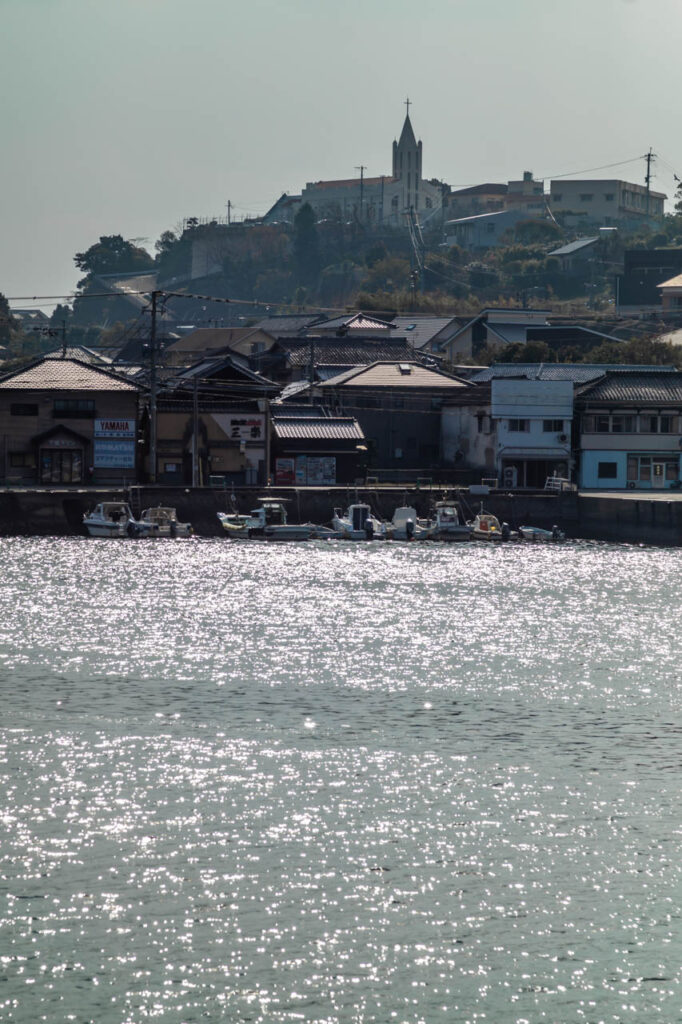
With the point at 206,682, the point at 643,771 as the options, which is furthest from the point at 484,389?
the point at 643,771

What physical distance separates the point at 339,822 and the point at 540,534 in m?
45.8

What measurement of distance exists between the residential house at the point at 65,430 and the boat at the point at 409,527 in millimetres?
14164

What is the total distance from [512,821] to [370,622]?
21.4 m

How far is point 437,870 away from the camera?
17078 millimetres

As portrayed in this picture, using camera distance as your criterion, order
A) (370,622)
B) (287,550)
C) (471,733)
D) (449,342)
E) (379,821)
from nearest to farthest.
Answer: (379,821) < (471,733) < (370,622) < (287,550) < (449,342)

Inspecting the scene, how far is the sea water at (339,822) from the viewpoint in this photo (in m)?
13.8

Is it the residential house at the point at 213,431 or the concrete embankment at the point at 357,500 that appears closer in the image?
the concrete embankment at the point at 357,500

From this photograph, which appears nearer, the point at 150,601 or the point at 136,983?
the point at 136,983

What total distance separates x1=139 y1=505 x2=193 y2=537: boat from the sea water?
21.6m

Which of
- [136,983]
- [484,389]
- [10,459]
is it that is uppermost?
[484,389]

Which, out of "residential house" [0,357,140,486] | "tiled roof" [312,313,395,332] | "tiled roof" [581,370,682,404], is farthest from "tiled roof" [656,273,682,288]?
"residential house" [0,357,140,486]

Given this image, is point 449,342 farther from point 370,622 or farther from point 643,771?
point 643,771

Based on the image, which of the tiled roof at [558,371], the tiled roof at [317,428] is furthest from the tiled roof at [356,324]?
the tiled roof at [317,428]

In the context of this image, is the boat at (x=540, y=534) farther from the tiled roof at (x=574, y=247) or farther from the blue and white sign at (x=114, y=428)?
the tiled roof at (x=574, y=247)
